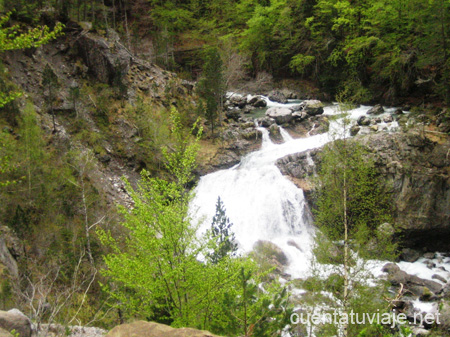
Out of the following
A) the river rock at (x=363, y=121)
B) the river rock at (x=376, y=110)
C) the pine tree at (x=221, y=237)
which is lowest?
the pine tree at (x=221, y=237)

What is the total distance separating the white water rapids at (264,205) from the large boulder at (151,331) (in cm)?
1368

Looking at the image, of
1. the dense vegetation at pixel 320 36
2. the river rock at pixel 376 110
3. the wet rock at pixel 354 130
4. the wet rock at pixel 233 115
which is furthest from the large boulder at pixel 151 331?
the river rock at pixel 376 110

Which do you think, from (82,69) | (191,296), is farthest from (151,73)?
(191,296)

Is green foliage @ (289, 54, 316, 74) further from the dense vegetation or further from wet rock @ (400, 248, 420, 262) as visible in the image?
wet rock @ (400, 248, 420, 262)

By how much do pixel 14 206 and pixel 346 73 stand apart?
3310cm

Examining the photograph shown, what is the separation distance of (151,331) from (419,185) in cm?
1921

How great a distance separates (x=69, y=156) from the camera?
17984 millimetres

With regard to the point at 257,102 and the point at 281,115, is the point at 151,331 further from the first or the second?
the point at 257,102

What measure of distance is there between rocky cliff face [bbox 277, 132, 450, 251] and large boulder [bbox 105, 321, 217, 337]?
16.5 m

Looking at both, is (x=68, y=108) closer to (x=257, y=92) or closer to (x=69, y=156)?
(x=69, y=156)

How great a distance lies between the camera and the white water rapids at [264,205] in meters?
19.5

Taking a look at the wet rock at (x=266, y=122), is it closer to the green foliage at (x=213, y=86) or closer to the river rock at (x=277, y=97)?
the green foliage at (x=213, y=86)

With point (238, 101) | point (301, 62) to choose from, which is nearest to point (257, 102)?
point (238, 101)

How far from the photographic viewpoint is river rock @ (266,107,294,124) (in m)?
29.4
